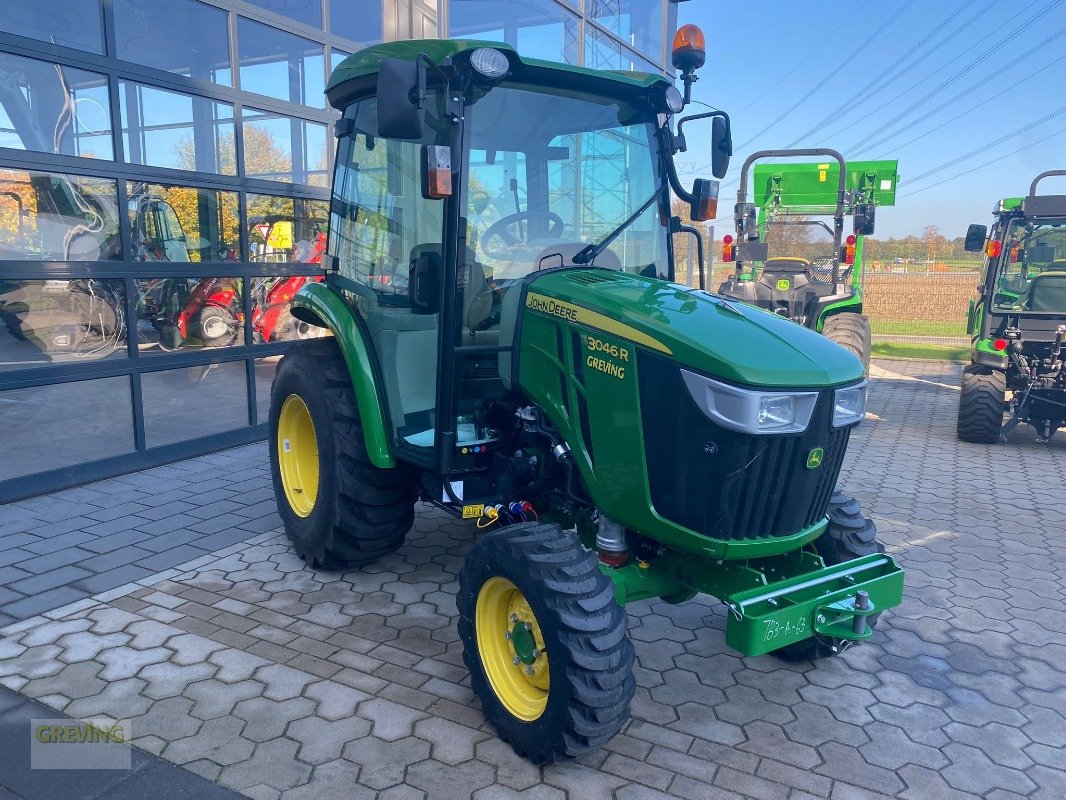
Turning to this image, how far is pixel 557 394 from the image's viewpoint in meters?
3.09

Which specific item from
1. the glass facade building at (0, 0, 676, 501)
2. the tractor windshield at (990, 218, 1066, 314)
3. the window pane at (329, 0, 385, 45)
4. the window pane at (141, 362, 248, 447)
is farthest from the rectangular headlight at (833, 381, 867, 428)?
the window pane at (329, 0, 385, 45)

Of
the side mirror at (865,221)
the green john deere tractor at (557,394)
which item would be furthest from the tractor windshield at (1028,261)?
the green john deere tractor at (557,394)

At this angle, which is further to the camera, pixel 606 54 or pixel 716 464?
pixel 606 54

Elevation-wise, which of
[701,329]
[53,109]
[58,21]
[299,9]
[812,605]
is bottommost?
[812,605]

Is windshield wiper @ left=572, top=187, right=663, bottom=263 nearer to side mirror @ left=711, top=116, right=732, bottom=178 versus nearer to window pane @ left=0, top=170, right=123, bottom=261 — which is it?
side mirror @ left=711, top=116, right=732, bottom=178

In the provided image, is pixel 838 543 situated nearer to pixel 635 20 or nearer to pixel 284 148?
pixel 284 148

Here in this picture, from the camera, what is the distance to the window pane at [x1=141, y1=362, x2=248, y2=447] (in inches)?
241

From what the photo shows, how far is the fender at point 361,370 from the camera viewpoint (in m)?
3.76

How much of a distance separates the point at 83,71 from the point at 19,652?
12.7 ft

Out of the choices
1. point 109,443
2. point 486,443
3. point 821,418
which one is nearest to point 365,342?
point 486,443

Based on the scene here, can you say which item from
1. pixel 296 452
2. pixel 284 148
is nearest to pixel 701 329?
pixel 296 452

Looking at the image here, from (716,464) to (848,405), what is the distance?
0.58 meters

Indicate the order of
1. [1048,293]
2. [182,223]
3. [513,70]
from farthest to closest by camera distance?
[1048,293], [182,223], [513,70]

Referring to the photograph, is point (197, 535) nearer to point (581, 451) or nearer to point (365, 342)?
point (365, 342)
